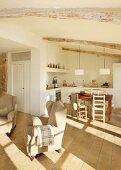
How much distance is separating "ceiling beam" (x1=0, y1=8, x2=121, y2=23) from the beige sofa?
2.32 m

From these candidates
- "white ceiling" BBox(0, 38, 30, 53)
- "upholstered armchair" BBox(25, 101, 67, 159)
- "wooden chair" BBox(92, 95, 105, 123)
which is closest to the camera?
"upholstered armchair" BBox(25, 101, 67, 159)

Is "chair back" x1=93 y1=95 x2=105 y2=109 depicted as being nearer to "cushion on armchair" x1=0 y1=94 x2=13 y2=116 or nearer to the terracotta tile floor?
the terracotta tile floor

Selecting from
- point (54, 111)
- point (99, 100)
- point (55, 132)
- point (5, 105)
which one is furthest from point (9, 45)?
point (55, 132)

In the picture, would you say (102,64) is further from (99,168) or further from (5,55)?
(99,168)

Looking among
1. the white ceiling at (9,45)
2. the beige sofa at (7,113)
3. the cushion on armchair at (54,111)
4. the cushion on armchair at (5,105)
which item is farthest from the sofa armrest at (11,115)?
the white ceiling at (9,45)

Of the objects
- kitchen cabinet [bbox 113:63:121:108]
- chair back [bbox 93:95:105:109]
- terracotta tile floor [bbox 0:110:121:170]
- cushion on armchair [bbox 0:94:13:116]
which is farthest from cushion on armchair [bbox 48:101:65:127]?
kitchen cabinet [bbox 113:63:121:108]

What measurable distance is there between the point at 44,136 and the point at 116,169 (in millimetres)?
1400

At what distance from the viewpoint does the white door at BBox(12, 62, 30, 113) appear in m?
7.50

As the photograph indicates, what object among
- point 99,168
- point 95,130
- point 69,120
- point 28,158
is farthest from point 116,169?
point 69,120

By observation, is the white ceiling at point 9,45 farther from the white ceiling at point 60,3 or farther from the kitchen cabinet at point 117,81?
the kitchen cabinet at point 117,81

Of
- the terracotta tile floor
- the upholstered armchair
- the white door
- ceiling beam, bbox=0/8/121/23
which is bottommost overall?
the terracotta tile floor

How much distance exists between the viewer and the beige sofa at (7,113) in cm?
484

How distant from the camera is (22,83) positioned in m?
7.66

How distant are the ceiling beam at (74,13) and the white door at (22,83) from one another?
141 inches
